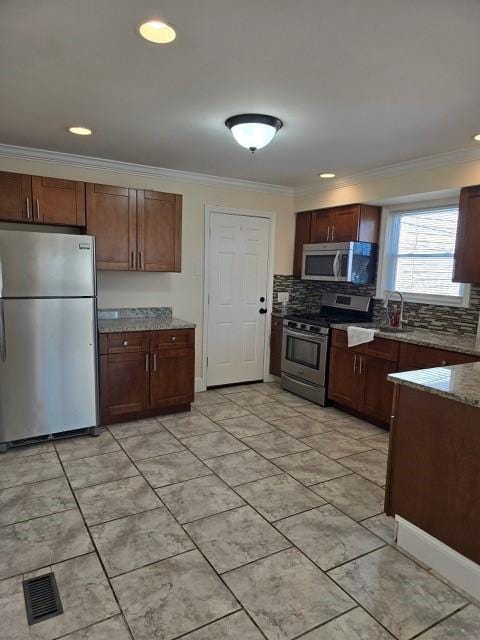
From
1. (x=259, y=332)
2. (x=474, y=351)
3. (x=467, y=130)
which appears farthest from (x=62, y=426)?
(x=467, y=130)

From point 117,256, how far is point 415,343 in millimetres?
2670

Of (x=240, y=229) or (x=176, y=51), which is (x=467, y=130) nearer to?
(x=176, y=51)

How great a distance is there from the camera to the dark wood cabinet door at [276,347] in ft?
16.5

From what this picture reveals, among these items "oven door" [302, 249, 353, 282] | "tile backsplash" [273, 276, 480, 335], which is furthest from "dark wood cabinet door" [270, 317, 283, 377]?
"oven door" [302, 249, 353, 282]

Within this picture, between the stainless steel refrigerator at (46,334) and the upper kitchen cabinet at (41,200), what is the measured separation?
1.45 ft

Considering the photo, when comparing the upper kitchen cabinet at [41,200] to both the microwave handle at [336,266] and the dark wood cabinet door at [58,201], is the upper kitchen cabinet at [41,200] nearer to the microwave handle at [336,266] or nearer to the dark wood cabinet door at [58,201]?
the dark wood cabinet door at [58,201]

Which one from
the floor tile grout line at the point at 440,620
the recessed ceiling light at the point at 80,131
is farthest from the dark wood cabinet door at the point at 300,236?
the floor tile grout line at the point at 440,620

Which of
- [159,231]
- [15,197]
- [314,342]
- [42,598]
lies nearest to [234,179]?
[159,231]

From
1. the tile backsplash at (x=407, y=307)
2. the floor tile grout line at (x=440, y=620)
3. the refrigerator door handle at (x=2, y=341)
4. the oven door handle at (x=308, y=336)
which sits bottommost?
the floor tile grout line at (x=440, y=620)

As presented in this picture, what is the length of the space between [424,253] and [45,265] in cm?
342

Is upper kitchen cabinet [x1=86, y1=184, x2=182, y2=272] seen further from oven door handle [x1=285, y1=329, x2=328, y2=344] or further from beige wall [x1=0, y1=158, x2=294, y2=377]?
oven door handle [x1=285, y1=329, x2=328, y2=344]

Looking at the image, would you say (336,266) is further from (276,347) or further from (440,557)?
(440,557)

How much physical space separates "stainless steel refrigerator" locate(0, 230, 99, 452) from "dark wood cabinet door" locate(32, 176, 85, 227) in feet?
1.46

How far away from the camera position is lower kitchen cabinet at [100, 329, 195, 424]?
3.60 meters
